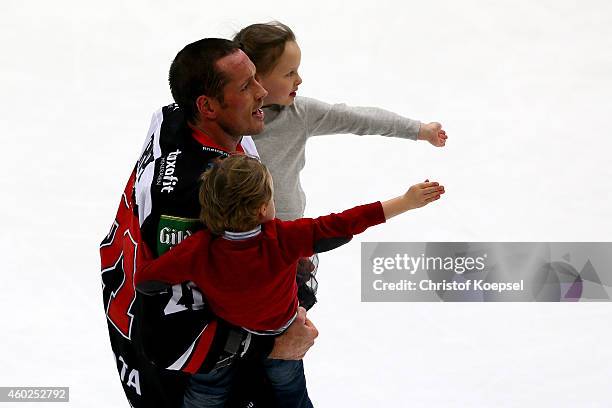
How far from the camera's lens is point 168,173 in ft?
5.17

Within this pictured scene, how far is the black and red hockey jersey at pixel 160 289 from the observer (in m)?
1.56

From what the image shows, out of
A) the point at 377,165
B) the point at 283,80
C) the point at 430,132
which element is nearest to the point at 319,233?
the point at 283,80

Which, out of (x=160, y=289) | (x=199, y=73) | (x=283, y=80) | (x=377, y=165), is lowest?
(x=160, y=289)

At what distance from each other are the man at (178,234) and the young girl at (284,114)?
0.23 m

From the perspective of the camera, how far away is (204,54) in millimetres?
1660

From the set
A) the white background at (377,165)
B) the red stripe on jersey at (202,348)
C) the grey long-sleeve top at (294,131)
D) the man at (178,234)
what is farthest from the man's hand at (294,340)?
the white background at (377,165)

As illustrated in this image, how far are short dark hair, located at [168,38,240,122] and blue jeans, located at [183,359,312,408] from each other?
1.52 feet

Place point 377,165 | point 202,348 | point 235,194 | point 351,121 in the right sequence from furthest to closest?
point 377,165 < point 351,121 < point 202,348 < point 235,194

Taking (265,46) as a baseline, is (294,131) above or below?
below

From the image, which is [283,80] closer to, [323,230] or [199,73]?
[199,73]

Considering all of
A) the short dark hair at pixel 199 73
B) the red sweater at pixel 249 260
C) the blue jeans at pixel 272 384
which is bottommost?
the blue jeans at pixel 272 384

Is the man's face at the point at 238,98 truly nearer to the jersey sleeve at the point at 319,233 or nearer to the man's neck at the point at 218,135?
the man's neck at the point at 218,135

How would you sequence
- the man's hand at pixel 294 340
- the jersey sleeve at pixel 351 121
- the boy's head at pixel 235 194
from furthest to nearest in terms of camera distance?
the jersey sleeve at pixel 351 121 → the man's hand at pixel 294 340 → the boy's head at pixel 235 194

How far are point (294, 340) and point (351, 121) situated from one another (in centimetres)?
62
